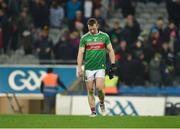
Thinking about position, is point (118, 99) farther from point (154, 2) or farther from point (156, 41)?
→ point (154, 2)

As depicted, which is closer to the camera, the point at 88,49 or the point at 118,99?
the point at 88,49

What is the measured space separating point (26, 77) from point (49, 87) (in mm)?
2064

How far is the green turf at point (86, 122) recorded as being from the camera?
1627 cm

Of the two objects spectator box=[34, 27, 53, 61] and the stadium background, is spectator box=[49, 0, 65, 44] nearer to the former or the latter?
the stadium background

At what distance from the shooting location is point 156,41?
28922mm

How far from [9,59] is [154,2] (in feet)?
20.7

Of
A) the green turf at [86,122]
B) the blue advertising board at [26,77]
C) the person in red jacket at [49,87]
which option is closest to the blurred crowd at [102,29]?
the blue advertising board at [26,77]

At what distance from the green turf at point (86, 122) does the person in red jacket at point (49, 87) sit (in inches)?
324

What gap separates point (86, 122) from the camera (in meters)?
16.9

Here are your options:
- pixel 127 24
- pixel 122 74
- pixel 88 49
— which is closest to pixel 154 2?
pixel 127 24

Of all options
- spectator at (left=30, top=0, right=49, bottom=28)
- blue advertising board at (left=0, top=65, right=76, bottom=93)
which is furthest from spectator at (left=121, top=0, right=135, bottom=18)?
blue advertising board at (left=0, top=65, right=76, bottom=93)

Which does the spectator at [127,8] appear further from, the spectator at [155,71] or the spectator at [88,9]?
the spectator at [155,71]

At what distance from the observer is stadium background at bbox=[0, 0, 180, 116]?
2570 cm

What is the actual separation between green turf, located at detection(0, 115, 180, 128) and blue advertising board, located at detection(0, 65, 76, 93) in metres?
10.5
